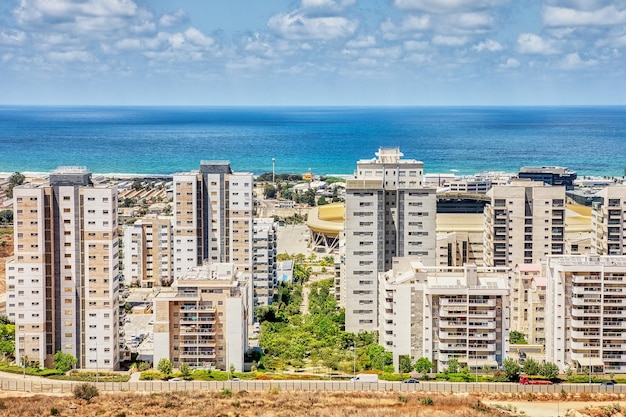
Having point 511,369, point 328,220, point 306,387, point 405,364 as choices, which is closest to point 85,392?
point 306,387

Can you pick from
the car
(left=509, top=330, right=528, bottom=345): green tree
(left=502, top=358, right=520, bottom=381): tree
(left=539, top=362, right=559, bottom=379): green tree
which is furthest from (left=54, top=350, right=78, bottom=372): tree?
(left=509, top=330, right=528, bottom=345): green tree

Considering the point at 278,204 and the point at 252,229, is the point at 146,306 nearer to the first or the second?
the point at 252,229

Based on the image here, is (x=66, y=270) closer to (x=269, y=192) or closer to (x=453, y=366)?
(x=453, y=366)

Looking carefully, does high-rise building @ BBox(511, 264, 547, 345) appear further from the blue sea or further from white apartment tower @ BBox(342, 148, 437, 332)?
the blue sea

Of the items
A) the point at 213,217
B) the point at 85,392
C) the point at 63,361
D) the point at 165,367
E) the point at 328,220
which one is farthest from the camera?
the point at 328,220

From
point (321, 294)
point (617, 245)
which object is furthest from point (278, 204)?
point (617, 245)

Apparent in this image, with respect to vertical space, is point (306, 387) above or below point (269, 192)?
below

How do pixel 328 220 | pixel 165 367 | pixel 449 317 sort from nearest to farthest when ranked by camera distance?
1. pixel 449 317
2. pixel 165 367
3. pixel 328 220
